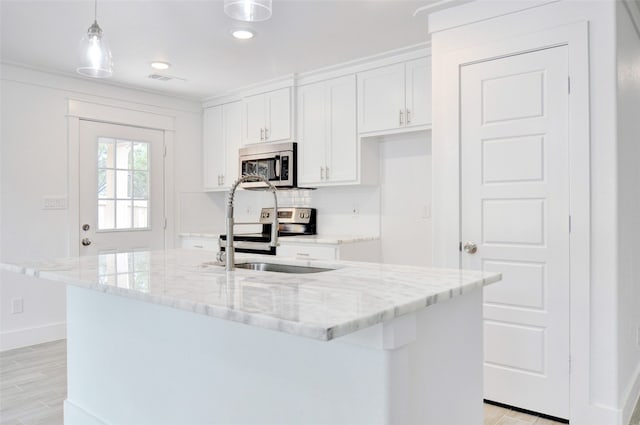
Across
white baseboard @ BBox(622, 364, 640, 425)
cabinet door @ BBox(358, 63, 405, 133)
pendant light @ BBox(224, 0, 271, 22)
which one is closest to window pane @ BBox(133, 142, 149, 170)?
cabinet door @ BBox(358, 63, 405, 133)

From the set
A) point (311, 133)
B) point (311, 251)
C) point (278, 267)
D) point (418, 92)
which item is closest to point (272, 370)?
point (278, 267)

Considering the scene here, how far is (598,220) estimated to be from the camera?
232 cm

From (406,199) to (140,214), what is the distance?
266 cm

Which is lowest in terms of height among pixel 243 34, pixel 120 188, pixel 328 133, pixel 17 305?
pixel 17 305

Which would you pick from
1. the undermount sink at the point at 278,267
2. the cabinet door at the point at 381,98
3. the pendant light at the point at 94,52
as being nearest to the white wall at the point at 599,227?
the cabinet door at the point at 381,98

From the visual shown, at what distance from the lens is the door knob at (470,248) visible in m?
2.72

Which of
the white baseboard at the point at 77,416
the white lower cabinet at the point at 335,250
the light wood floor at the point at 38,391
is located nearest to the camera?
the white baseboard at the point at 77,416

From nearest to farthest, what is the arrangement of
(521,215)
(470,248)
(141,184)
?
(521,215)
(470,248)
(141,184)

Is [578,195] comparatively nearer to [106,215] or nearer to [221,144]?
[221,144]

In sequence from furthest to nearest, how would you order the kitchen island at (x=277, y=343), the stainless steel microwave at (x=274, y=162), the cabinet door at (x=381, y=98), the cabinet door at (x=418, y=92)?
1. the stainless steel microwave at (x=274, y=162)
2. the cabinet door at (x=381, y=98)
3. the cabinet door at (x=418, y=92)
4. the kitchen island at (x=277, y=343)

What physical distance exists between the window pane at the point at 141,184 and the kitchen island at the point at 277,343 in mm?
2602

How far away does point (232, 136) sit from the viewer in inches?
192

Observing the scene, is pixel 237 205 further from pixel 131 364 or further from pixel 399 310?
pixel 399 310

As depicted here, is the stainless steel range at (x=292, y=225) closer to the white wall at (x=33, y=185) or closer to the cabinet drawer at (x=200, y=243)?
the cabinet drawer at (x=200, y=243)
